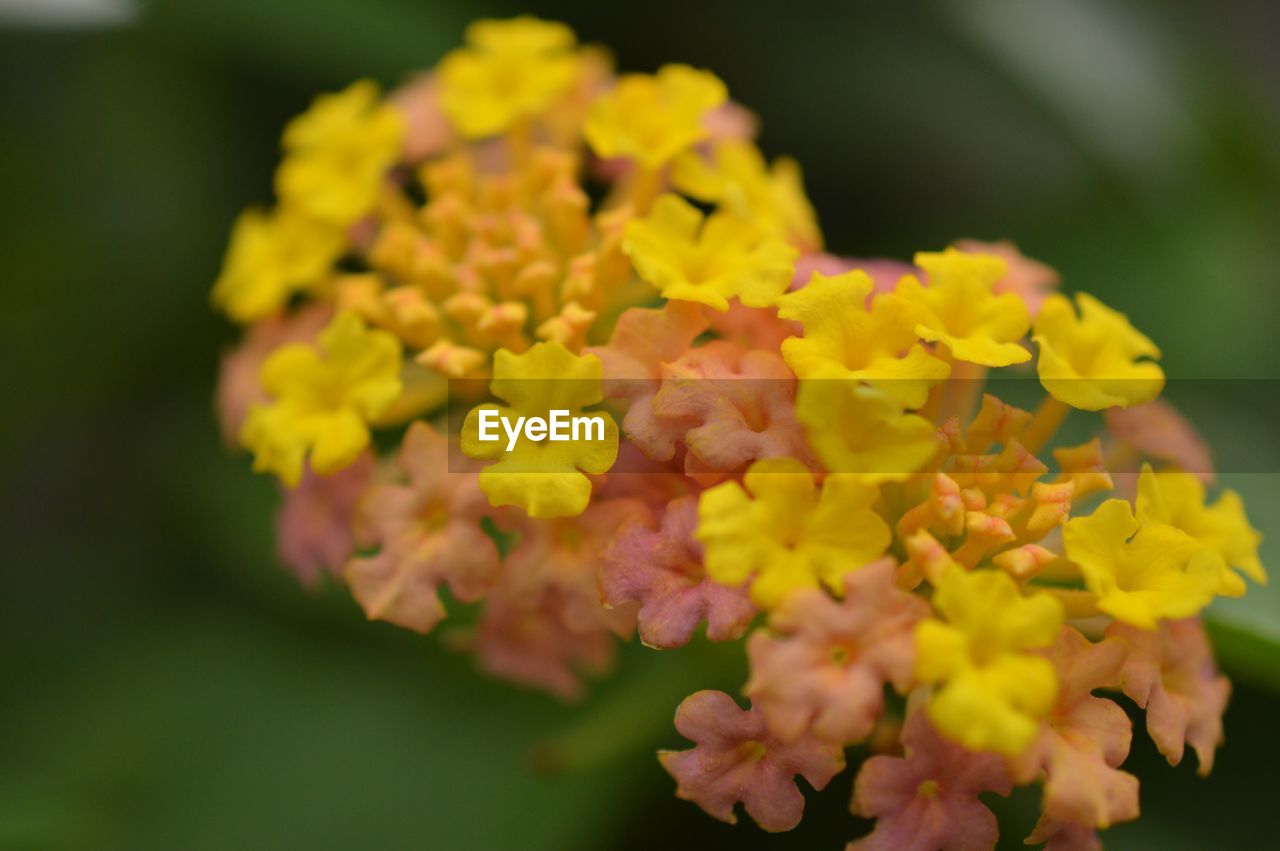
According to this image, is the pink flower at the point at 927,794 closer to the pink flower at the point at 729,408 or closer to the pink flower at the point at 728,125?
the pink flower at the point at 729,408

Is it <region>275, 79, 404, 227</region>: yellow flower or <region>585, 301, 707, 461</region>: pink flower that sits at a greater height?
<region>275, 79, 404, 227</region>: yellow flower

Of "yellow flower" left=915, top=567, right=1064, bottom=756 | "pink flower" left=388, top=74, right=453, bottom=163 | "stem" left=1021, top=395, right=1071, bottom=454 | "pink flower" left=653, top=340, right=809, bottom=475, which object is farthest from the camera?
"pink flower" left=388, top=74, right=453, bottom=163

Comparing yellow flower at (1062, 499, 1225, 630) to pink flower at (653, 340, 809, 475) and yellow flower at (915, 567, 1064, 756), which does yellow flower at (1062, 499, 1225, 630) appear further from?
pink flower at (653, 340, 809, 475)

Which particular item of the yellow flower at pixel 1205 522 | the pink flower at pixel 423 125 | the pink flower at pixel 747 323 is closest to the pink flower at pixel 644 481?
the pink flower at pixel 747 323

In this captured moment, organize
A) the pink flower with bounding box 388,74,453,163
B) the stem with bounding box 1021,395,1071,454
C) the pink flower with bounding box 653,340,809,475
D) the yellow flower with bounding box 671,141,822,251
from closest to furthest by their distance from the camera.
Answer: the pink flower with bounding box 653,340,809,475 < the stem with bounding box 1021,395,1071,454 < the yellow flower with bounding box 671,141,822,251 < the pink flower with bounding box 388,74,453,163

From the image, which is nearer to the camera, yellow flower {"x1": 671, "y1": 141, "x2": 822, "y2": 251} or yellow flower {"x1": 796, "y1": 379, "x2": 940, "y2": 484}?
yellow flower {"x1": 796, "y1": 379, "x2": 940, "y2": 484}

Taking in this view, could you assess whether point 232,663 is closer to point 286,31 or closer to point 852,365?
point 286,31

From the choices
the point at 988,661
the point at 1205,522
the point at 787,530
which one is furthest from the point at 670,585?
the point at 1205,522

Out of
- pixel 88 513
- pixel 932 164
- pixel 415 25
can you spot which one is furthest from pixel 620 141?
pixel 88 513

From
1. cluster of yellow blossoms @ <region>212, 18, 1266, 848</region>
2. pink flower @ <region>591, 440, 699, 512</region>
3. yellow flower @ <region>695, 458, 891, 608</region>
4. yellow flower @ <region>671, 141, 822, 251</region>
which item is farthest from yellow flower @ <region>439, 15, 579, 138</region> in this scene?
yellow flower @ <region>695, 458, 891, 608</region>
